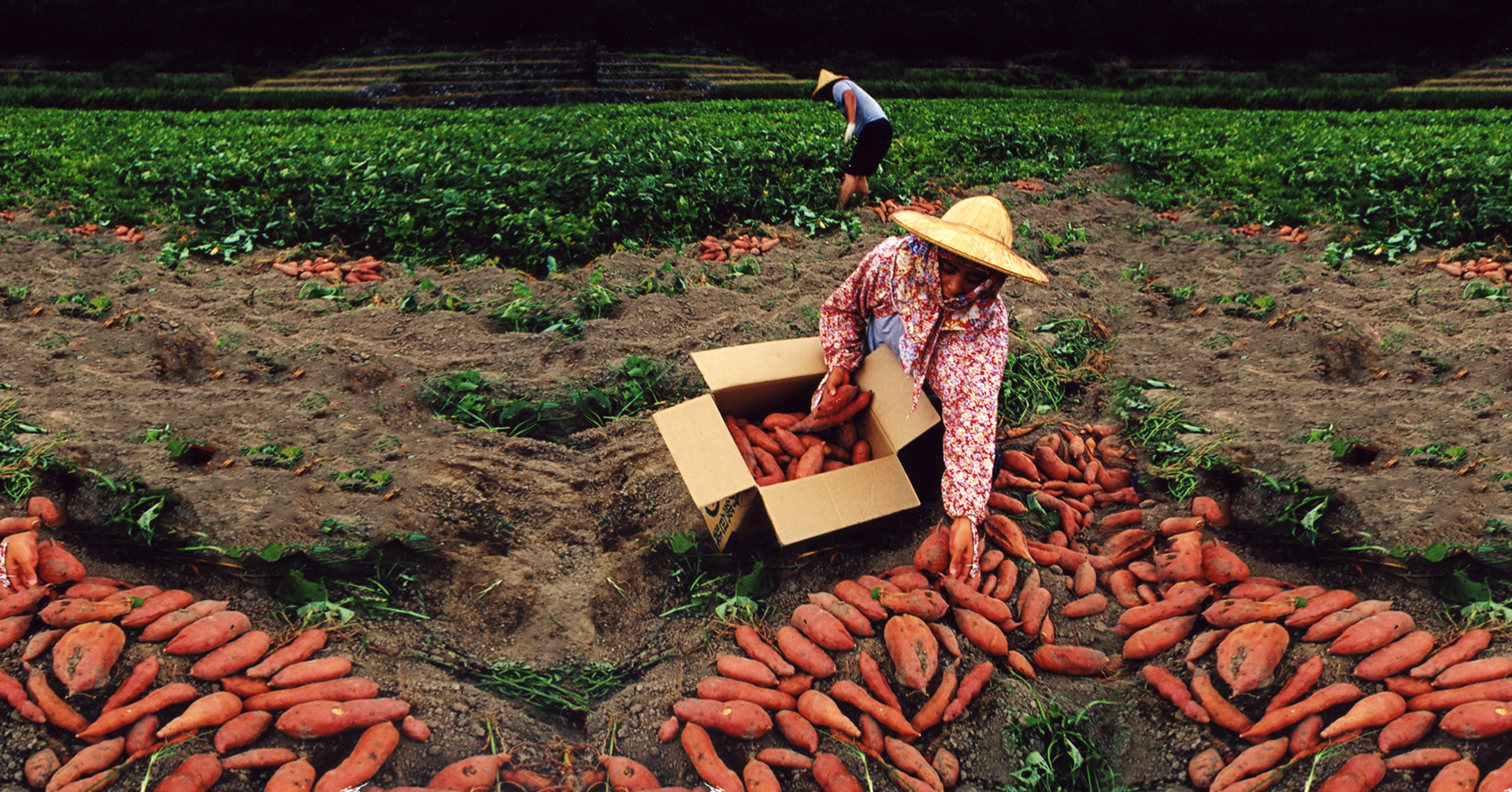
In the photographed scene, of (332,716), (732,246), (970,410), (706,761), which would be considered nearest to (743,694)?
(706,761)

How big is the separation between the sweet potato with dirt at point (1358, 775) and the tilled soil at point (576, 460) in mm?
53

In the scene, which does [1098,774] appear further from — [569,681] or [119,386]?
[119,386]

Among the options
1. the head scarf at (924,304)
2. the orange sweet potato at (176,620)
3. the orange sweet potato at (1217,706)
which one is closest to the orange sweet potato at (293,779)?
the orange sweet potato at (176,620)

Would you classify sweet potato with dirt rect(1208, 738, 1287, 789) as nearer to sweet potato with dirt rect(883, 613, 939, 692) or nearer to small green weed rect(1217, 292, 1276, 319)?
sweet potato with dirt rect(883, 613, 939, 692)

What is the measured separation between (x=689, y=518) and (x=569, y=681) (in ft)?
2.55

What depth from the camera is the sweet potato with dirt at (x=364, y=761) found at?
5.87 feet

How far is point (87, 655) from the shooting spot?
78.6 inches

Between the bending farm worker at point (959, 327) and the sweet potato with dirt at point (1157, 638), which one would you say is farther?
the bending farm worker at point (959, 327)

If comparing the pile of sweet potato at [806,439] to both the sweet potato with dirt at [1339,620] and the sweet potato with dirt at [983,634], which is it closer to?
the sweet potato with dirt at [983,634]

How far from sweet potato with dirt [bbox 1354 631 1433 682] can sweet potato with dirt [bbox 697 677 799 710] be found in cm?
161

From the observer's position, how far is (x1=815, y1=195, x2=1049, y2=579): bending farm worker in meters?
2.42

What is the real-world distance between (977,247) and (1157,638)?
1.36m

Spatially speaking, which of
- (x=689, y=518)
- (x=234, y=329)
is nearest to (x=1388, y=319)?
(x=689, y=518)

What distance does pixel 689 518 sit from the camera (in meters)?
2.84
